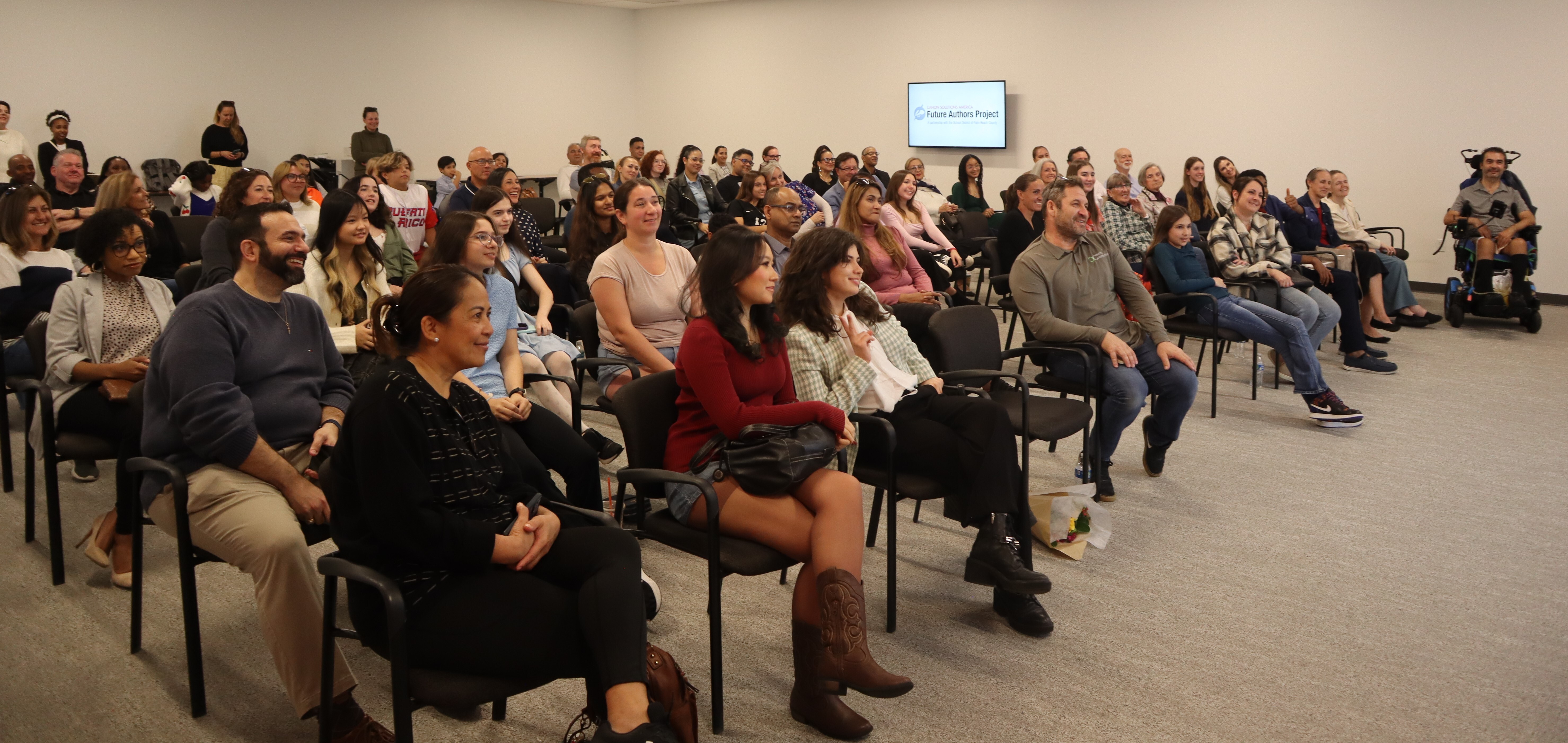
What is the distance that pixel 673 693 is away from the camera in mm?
2164

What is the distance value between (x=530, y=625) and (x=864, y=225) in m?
3.33

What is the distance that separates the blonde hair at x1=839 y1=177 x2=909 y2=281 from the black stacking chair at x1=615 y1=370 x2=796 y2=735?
6.45 feet

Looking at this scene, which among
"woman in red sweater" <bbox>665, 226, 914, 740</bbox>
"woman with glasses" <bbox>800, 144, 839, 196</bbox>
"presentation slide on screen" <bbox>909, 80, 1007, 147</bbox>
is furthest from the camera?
"presentation slide on screen" <bbox>909, 80, 1007, 147</bbox>

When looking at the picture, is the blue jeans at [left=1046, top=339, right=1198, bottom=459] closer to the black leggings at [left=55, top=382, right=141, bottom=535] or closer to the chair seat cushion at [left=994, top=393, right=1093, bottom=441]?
Answer: the chair seat cushion at [left=994, top=393, right=1093, bottom=441]

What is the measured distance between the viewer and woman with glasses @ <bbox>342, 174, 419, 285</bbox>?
16.6 ft

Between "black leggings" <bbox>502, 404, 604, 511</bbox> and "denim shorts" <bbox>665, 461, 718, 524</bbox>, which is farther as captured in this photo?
"black leggings" <bbox>502, 404, 604, 511</bbox>

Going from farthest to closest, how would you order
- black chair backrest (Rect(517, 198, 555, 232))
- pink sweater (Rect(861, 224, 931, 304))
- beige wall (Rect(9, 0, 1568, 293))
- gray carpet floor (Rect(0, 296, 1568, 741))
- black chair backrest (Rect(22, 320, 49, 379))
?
beige wall (Rect(9, 0, 1568, 293)) < black chair backrest (Rect(517, 198, 555, 232)) < pink sweater (Rect(861, 224, 931, 304)) < black chair backrest (Rect(22, 320, 49, 379)) < gray carpet floor (Rect(0, 296, 1568, 741))

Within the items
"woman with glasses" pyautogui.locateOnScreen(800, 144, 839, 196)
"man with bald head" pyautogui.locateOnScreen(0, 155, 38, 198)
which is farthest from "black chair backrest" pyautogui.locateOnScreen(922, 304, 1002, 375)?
"man with bald head" pyautogui.locateOnScreen(0, 155, 38, 198)

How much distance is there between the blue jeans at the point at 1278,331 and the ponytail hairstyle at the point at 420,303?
13.5ft

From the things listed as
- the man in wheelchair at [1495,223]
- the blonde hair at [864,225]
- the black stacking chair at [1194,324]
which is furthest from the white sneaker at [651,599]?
the man in wheelchair at [1495,223]

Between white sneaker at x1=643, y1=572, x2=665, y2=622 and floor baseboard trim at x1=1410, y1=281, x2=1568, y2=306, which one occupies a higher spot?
floor baseboard trim at x1=1410, y1=281, x2=1568, y2=306

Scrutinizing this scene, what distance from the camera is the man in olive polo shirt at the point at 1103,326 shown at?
402 cm

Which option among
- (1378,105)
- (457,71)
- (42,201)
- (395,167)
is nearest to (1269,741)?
(42,201)

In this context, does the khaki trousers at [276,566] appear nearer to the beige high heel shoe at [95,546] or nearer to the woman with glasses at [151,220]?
the beige high heel shoe at [95,546]
